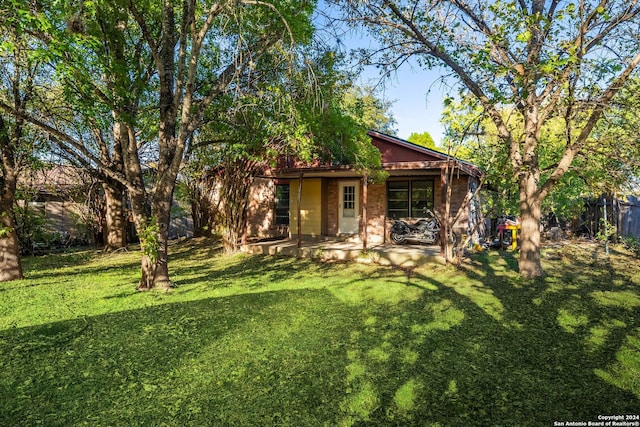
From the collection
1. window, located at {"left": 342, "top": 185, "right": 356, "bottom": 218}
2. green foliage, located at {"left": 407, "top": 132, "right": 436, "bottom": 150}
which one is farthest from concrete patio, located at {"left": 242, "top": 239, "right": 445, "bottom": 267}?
green foliage, located at {"left": 407, "top": 132, "right": 436, "bottom": 150}

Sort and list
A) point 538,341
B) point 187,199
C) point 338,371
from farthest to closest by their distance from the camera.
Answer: point 187,199
point 538,341
point 338,371

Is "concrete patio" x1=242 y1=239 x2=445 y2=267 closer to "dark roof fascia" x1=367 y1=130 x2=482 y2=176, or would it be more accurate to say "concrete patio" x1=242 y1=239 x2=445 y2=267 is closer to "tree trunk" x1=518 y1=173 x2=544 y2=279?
"tree trunk" x1=518 y1=173 x2=544 y2=279

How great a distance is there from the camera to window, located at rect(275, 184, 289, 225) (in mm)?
14672

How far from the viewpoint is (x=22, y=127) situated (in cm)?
778

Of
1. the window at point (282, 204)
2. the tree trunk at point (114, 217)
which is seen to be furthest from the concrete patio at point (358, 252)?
the tree trunk at point (114, 217)

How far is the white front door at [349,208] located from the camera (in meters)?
13.1

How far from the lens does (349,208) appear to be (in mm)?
13258

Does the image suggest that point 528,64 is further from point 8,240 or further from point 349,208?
point 8,240

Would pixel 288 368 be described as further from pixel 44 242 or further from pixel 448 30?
pixel 44 242

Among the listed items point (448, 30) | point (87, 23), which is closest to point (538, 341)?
point (448, 30)

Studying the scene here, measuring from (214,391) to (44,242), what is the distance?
13084 mm

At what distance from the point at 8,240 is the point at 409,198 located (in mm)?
10824

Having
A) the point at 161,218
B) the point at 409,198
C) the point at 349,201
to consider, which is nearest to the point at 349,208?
the point at 349,201

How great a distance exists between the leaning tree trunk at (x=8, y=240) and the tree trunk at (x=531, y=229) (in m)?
11.0
